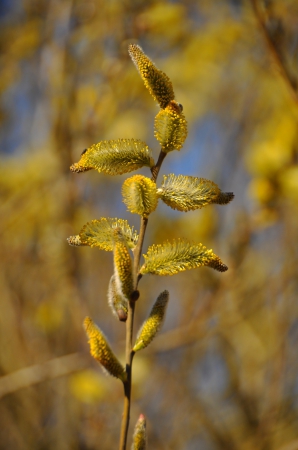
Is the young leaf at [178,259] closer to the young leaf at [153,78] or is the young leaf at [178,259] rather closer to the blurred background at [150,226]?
the young leaf at [153,78]

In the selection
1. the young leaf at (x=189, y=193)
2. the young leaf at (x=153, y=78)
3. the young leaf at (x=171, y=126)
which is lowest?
the young leaf at (x=189, y=193)

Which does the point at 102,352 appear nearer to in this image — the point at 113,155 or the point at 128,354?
the point at 128,354

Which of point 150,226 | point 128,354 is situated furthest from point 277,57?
point 150,226

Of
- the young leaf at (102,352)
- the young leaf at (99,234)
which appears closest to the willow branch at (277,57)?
the young leaf at (99,234)

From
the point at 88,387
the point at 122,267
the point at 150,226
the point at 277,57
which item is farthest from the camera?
the point at 150,226

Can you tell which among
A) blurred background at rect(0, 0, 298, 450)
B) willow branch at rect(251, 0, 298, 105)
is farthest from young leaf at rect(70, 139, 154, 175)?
blurred background at rect(0, 0, 298, 450)

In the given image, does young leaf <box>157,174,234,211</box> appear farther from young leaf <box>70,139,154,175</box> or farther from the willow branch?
the willow branch
